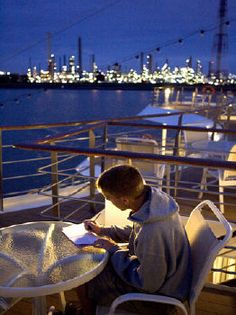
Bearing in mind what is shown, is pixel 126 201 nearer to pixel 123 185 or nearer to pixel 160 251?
pixel 123 185

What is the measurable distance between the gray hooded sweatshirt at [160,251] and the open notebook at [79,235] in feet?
0.73

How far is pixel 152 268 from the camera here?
4.81 feet

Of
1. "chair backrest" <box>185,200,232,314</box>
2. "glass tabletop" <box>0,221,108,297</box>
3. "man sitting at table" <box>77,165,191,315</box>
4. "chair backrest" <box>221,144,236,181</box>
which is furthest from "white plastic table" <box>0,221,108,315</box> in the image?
"chair backrest" <box>221,144,236,181</box>

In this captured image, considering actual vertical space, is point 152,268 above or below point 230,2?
below

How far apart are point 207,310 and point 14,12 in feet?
290

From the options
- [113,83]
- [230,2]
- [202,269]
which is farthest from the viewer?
[113,83]

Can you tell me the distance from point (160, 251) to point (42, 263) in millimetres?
473

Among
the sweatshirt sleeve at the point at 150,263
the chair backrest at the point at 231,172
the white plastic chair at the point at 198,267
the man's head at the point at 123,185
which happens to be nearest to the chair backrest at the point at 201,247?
the white plastic chair at the point at 198,267

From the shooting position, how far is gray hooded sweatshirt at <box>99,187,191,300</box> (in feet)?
4.72

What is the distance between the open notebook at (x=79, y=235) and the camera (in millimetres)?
1719

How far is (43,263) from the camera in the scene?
5.13 ft

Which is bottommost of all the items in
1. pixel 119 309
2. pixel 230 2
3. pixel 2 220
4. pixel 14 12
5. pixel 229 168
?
pixel 2 220

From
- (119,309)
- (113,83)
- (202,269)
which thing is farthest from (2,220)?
(113,83)

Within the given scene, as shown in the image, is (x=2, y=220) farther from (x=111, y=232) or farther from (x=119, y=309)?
(x=119, y=309)
